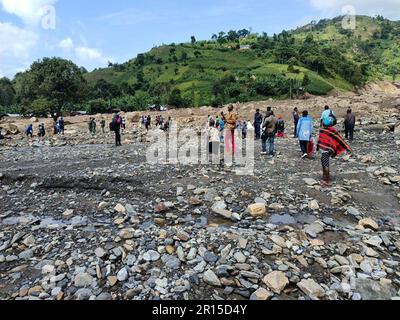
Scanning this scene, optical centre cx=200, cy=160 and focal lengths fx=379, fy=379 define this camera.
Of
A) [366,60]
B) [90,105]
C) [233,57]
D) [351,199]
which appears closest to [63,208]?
[351,199]

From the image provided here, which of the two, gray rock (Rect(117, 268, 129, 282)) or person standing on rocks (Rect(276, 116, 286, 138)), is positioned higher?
person standing on rocks (Rect(276, 116, 286, 138))

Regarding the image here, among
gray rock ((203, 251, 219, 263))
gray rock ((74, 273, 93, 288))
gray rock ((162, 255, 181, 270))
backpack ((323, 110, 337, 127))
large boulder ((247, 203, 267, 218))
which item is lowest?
gray rock ((74, 273, 93, 288))

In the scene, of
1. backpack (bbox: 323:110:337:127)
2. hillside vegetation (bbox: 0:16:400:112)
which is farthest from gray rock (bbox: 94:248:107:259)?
hillside vegetation (bbox: 0:16:400:112)

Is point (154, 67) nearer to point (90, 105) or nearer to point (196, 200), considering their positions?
point (90, 105)

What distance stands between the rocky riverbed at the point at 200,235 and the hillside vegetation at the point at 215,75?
55.9 metres

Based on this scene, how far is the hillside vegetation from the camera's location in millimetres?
69875

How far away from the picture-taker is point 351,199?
9461mm

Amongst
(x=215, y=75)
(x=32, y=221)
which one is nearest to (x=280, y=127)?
(x=32, y=221)

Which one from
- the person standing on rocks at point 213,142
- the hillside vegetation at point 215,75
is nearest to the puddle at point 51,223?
the person standing on rocks at point 213,142

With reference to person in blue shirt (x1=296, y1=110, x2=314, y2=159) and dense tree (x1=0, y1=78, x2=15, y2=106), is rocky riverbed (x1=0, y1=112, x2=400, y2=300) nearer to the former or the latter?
person in blue shirt (x1=296, y1=110, x2=314, y2=159)

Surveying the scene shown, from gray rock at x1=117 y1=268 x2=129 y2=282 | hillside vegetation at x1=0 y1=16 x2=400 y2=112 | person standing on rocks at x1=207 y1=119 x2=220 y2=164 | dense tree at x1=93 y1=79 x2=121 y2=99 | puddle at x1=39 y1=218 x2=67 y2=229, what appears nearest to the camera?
gray rock at x1=117 y1=268 x2=129 y2=282

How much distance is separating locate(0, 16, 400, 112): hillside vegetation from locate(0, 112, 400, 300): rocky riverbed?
55.9 meters

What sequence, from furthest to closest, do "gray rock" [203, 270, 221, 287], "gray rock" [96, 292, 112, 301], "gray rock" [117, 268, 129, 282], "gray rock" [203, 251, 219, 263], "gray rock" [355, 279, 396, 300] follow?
"gray rock" [203, 251, 219, 263]
"gray rock" [117, 268, 129, 282]
"gray rock" [203, 270, 221, 287]
"gray rock" [355, 279, 396, 300]
"gray rock" [96, 292, 112, 301]
